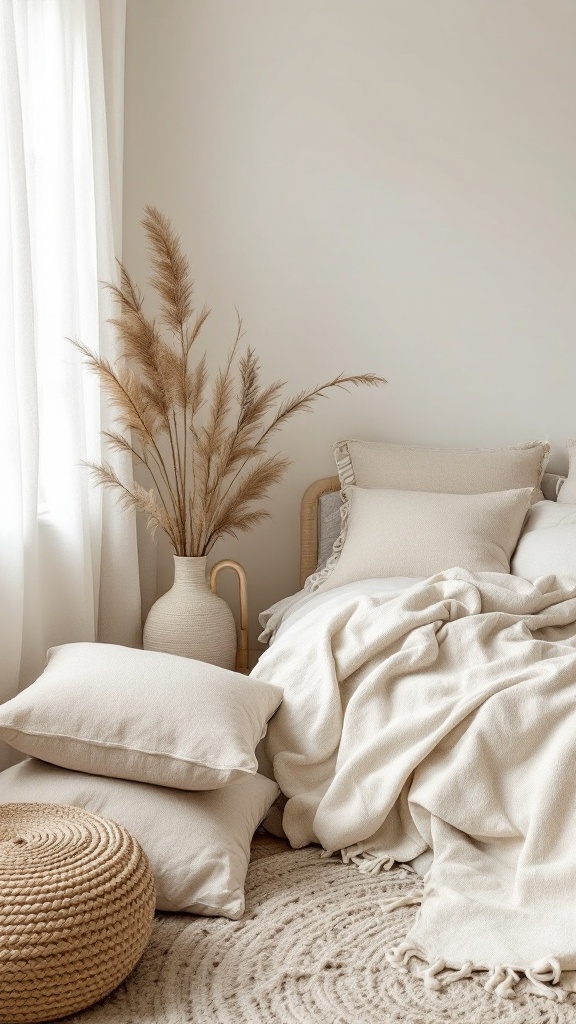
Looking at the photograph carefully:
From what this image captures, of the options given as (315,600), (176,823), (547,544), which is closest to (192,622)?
(315,600)

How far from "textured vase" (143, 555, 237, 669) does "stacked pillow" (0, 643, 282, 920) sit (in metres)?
1.05

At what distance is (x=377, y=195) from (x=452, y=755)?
2.41 m

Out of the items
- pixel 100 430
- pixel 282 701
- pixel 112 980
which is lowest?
pixel 112 980

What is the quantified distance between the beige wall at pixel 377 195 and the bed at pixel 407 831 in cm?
114

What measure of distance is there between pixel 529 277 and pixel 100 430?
5.84 ft

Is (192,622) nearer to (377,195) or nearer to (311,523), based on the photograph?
(311,523)

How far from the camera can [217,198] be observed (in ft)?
12.8

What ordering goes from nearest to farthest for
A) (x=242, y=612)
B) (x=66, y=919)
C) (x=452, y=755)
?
(x=66, y=919) → (x=452, y=755) → (x=242, y=612)

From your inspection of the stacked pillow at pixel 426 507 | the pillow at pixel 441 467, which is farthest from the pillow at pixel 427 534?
the pillow at pixel 441 467

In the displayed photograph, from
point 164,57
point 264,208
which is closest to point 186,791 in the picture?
point 264,208

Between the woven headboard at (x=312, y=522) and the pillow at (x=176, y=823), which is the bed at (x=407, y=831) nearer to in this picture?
the pillow at (x=176, y=823)

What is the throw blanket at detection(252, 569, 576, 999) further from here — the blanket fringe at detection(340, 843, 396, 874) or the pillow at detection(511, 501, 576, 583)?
the pillow at detection(511, 501, 576, 583)

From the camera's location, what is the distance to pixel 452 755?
2.29 metres

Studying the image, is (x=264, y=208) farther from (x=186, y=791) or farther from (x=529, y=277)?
(x=186, y=791)
